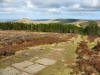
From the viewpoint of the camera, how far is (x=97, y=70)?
5.66 meters

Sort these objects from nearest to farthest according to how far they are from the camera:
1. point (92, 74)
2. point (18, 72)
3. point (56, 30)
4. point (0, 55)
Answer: point (92, 74) < point (18, 72) < point (0, 55) < point (56, 30)

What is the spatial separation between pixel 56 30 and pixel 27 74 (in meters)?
55.8

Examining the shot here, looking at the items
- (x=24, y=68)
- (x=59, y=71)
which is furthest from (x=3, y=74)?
(x=59, y=71)

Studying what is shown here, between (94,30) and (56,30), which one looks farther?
(56,30)

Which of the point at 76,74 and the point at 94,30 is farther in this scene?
the point at 94,30

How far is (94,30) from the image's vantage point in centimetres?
4347

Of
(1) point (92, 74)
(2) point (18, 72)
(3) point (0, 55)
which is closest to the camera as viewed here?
(1) point (92, 74)

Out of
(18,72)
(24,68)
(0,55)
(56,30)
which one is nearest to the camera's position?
(18,72)

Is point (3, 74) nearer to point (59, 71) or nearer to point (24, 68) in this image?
point (24, 68)

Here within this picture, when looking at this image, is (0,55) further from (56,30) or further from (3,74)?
(56,30)

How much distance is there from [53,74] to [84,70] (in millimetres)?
1668

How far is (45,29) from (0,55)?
52757mm

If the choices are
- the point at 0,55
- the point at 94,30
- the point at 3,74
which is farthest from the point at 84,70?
the point at 94,30

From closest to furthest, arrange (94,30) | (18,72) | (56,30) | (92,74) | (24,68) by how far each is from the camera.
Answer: (92,74)
(18,72)
(24,68)
(94,30)
(56,30)
